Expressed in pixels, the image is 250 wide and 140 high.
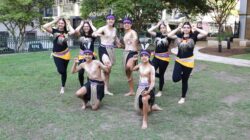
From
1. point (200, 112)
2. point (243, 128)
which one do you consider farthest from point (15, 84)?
point (243, 128)

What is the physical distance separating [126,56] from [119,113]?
165 cm

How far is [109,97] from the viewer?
7773 millimetres

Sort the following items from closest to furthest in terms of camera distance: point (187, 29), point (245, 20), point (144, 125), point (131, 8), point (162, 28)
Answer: point (144, 125) → point (187, 29) → point (162, 28) → point (131, 8) → point (245, 20)

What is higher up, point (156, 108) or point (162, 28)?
point (162, 28)

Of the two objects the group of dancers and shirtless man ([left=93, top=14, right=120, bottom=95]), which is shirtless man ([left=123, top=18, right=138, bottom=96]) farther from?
shirtless man ([left=93, top=14, right=120, bottom=95])

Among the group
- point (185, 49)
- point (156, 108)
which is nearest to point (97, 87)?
point (156, 108)

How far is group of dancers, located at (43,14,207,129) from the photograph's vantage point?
625 cm

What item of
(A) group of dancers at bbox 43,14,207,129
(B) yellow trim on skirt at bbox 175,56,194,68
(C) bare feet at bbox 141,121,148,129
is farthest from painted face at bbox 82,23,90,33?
(C) bare feet at bbox 141,121,148,129

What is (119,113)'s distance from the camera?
654cm

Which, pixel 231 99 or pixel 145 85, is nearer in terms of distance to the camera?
pixel 145 85

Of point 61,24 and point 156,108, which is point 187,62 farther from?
point 61,24

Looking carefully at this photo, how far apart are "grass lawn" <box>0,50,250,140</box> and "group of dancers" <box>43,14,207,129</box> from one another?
1.12 feet

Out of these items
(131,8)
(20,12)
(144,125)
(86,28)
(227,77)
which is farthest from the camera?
(20,12)

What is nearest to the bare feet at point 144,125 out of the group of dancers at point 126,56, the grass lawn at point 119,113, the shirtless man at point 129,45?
the grass lawn at point 119,113
